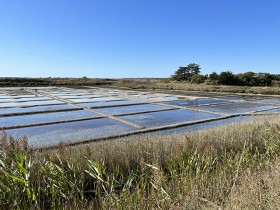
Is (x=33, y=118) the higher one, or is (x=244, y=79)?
(x=244, y=79)

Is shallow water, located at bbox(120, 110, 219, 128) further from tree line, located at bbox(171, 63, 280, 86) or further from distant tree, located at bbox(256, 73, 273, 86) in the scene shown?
distant tree, located at bbox(256, 73, 273, 86)

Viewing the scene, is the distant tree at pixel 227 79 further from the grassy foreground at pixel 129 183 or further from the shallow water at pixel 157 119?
the grassy foreground at pixel 129 183

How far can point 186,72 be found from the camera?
51.5 m

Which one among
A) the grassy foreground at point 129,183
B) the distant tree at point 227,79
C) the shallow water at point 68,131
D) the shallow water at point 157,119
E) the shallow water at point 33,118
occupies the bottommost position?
the shallow water at point 68,131

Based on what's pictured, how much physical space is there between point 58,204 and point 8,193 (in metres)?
0.54

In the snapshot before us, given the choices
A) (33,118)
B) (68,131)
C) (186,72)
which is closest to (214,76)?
(186,72)

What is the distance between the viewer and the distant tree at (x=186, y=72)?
163ft

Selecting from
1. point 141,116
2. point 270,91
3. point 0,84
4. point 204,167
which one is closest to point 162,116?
point 141,116

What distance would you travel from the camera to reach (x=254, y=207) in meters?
2.15

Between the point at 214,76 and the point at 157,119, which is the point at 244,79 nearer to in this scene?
the point at 214,76

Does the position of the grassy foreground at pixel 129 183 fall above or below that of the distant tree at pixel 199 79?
below

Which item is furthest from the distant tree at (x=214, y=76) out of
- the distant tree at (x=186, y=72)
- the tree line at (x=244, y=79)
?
the distant tree at (x=186, y=72)

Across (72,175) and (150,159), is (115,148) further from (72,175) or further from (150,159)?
(72,175)

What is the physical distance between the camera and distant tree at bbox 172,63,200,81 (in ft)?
163
